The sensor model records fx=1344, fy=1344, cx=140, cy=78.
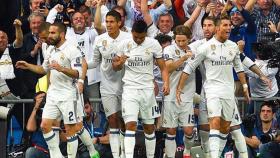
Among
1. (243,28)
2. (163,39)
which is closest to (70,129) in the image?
(163,39)

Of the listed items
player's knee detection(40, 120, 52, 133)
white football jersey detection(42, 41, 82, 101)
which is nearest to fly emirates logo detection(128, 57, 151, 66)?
white football jersey detection(42, 41, 82, 101)

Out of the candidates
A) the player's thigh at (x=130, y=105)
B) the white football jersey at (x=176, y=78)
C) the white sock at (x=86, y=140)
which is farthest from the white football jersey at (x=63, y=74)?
the white football jersey at (x=176, y=78)

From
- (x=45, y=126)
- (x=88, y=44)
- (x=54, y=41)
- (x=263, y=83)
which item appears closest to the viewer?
(x=45, y=126)

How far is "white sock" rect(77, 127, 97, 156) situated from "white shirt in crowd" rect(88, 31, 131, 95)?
937 millimetres

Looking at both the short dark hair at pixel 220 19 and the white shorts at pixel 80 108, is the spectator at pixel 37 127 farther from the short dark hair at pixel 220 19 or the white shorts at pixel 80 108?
the short dark hair at pixel 220 19

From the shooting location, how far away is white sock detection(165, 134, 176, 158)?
23.9 meters

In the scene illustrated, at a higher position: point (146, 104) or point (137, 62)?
point (137, 62)

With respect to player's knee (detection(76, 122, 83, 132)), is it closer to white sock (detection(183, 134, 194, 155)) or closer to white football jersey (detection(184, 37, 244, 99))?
white sock (detection(183, 134, 194, 155))

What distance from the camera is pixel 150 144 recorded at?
23375 millimetres

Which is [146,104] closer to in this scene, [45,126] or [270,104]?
[45,126]

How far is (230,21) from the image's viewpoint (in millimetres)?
23594

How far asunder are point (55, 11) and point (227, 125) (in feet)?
14.5

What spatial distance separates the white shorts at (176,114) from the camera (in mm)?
24078

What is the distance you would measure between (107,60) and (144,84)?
0.82 meters
